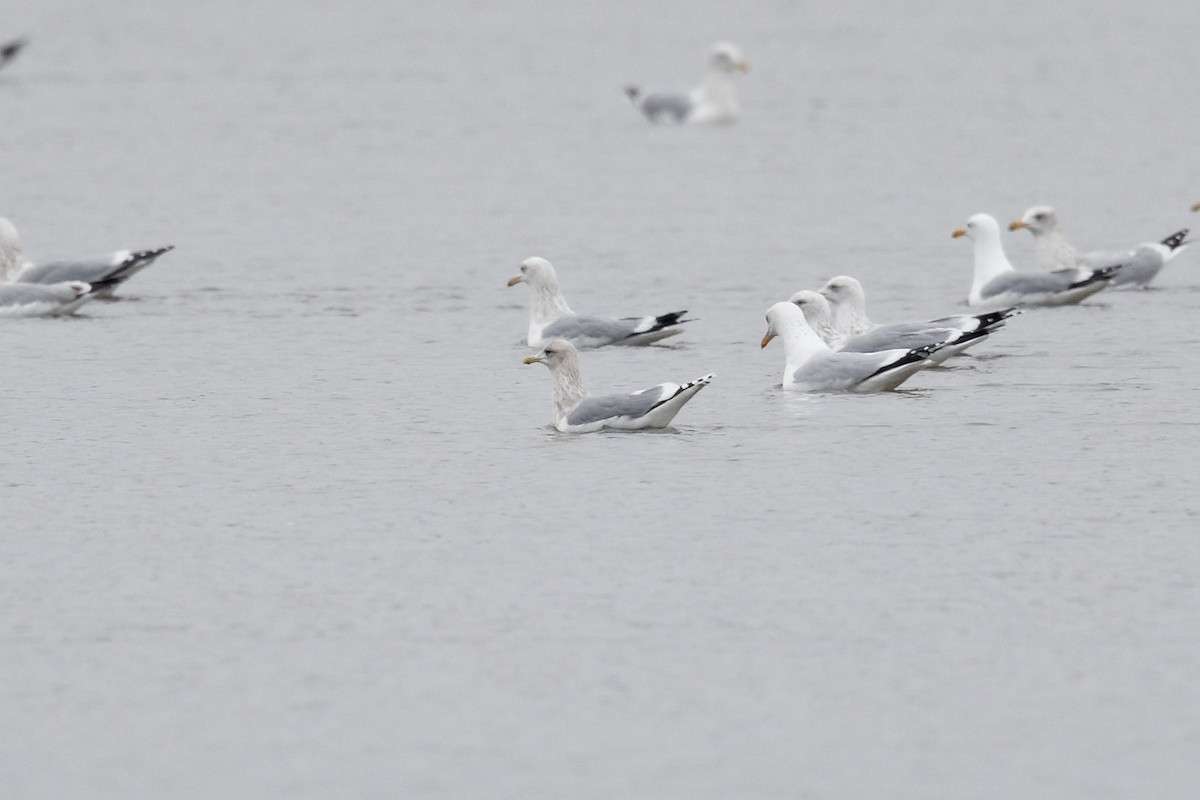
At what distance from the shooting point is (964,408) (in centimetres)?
1678

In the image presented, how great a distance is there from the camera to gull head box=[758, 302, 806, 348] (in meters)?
17.9

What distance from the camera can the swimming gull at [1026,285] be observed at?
71.8 ft

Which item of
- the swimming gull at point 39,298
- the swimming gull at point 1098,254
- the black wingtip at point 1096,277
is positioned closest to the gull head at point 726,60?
the swimming gull at point 1098,254

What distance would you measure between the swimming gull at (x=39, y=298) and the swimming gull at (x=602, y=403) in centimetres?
761

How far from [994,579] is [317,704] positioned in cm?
376

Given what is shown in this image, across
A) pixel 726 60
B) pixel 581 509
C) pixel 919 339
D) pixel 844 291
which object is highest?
pixel 726 60

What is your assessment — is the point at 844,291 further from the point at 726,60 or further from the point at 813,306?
the point at 726,60

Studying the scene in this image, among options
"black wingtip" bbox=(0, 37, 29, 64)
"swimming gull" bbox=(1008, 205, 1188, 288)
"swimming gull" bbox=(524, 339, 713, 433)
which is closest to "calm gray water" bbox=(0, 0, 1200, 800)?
"swimming gull" bbox=(524, 339, 713, 433)

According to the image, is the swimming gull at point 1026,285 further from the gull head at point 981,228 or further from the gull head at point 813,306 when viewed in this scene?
the gull head at point 813,306

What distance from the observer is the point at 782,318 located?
18.0 metres

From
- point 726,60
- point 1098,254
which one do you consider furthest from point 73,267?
point 726,60

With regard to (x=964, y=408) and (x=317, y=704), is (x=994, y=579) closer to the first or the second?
(x=317, y=704)

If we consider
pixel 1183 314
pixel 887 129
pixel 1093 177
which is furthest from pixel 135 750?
pixel 887 129

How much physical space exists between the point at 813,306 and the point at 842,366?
1.54 metres
